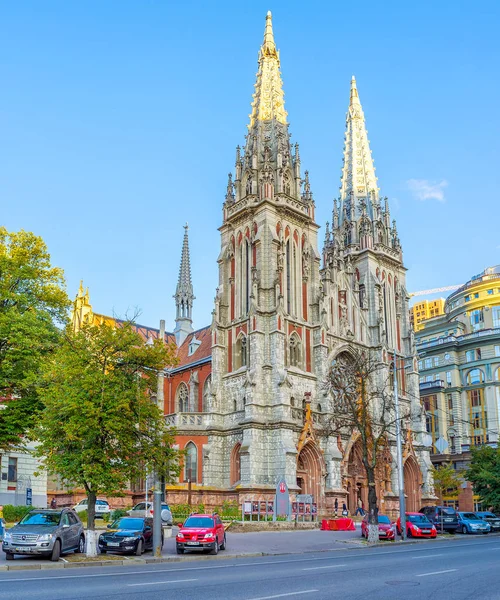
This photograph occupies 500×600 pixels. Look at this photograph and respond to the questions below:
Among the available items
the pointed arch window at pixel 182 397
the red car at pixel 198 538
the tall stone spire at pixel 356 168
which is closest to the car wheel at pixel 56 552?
the red car at pixel 198 538

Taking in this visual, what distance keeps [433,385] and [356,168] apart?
27731 millimetres

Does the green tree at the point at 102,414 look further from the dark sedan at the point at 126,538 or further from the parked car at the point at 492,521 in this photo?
the parked car at the point at 492,521

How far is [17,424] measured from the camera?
1254 inches

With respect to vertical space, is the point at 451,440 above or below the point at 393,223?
below

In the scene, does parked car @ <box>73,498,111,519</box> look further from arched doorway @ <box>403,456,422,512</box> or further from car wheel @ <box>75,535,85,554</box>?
arched doorway @ <box>403,456,422,512</box>

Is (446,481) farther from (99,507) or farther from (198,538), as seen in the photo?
(198,538)

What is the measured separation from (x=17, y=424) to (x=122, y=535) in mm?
11011

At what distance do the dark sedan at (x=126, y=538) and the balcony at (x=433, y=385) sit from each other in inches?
2346

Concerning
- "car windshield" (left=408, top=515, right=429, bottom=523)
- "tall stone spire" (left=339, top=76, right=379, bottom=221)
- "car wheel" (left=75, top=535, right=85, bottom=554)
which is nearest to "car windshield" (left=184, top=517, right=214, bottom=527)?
"car wheel" (left=75, top=535, right=85, bottom=554)

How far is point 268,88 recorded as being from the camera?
203 ft

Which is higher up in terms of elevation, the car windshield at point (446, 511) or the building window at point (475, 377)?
the building window at point (475, 377)

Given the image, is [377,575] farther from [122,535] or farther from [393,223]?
[393,223]

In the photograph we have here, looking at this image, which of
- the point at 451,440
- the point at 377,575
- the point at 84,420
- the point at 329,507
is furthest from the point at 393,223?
the point at 377,575

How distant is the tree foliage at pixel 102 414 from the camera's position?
23438mm
